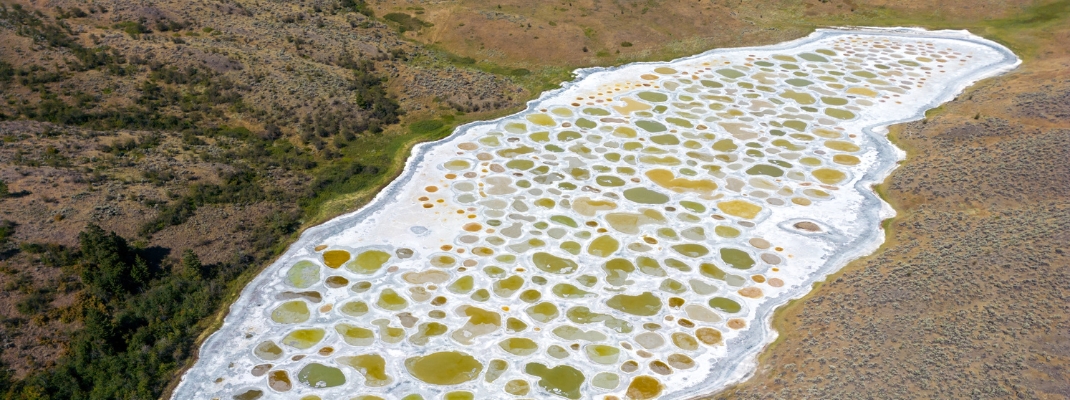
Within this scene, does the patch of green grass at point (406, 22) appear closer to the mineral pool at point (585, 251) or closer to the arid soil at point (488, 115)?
the arid soil at point (488, 115)

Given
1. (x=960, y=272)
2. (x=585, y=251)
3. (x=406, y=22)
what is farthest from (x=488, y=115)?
(x=960, y=272)

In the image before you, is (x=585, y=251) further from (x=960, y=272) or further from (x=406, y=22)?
(x=406, y=22)

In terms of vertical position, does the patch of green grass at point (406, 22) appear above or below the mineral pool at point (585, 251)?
above

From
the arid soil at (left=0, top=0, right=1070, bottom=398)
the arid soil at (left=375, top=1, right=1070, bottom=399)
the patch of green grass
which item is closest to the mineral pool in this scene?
the arid soil at (left=375, top=1, right=1070, bottom=399)

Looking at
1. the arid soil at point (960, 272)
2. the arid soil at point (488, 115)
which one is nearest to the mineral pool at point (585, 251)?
the arid soil at point (960, 272)

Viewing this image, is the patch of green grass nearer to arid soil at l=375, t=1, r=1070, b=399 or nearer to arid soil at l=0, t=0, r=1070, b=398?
arid soil at l=0, t=0, r=1070, b=398

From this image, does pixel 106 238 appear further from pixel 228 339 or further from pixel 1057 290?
pixel 1057 290

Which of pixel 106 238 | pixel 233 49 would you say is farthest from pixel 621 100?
pixel 106 238

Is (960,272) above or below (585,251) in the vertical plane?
above

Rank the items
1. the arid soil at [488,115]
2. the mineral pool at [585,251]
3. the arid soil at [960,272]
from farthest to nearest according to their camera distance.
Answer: the mineral pool at [585,251]
the arid soil at [488,115]
the arid soil at [960,272]
